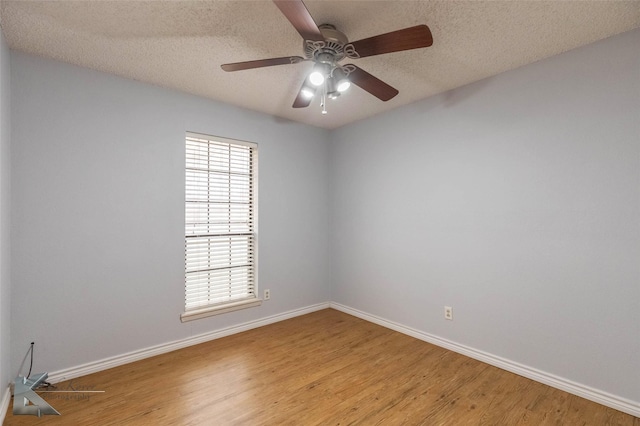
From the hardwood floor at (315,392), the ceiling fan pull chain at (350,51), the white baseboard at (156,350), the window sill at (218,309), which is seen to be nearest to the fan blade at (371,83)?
the ceiling fan pull chain at (350,51)

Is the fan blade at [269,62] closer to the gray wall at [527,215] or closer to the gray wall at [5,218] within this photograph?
the gray wall at [5,218]

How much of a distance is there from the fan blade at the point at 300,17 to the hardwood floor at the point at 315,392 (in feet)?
7.71

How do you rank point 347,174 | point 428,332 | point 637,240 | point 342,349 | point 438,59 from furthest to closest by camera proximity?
point 347,174 < point 428,332 < point 342,349 < point 438,59 < point 637,240

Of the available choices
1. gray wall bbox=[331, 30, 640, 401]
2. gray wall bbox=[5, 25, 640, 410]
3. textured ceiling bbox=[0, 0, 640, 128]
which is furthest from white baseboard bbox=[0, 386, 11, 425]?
gray wall bbox=[331, 30, 640, 401]

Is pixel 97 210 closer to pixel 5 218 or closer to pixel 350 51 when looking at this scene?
pixel 5 218

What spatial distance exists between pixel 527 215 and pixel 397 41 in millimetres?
1850

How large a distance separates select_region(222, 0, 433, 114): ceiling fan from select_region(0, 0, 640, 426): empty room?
0.02 m

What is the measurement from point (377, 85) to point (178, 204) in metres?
2.21

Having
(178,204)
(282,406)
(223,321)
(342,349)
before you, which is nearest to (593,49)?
(342,349)

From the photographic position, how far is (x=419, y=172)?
333cm

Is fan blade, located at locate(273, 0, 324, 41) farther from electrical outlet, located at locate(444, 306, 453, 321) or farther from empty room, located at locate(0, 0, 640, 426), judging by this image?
electrical outlet, located at locate(444, 306, 453, 321)

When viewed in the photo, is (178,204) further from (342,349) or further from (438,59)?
(438,59)

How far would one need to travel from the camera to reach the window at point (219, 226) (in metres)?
3.22

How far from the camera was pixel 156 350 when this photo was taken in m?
2.89
